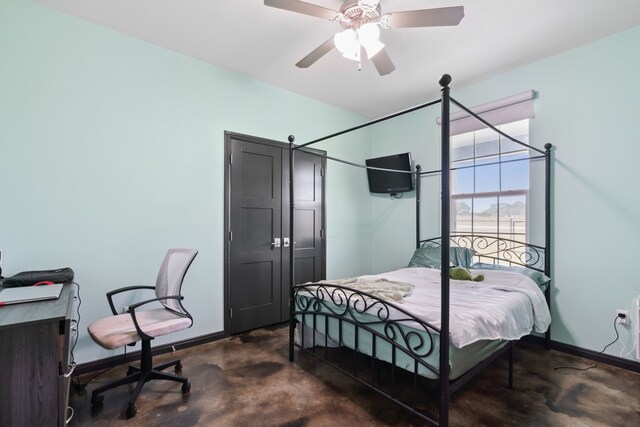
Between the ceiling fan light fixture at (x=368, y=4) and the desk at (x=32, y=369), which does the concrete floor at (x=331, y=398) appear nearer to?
the desk at (x=32, y=369)

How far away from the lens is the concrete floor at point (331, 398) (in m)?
1.82

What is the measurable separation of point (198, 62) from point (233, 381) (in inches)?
114

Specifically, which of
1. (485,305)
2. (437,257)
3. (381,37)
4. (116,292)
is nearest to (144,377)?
(116,292)

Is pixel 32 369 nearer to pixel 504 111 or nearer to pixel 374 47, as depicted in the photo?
pixel 374 47

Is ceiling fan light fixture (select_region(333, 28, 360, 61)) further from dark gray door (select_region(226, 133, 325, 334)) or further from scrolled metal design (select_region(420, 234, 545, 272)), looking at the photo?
scrolled metal design (select_region(420, 234, 545, 272))

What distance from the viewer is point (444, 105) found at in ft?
5.15

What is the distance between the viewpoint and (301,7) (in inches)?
70.1

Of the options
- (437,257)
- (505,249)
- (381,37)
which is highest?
(381,37)

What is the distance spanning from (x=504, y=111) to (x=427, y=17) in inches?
74.1

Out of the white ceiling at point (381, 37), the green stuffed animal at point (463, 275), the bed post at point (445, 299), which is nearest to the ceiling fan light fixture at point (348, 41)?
the white ceiling at point (381, 37)

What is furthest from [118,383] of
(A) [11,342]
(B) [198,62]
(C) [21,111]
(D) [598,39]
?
(D) [598,39]

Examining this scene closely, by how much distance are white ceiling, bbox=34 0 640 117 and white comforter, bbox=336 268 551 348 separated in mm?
2077

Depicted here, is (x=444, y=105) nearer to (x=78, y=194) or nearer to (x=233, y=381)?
(x=233, y=381)

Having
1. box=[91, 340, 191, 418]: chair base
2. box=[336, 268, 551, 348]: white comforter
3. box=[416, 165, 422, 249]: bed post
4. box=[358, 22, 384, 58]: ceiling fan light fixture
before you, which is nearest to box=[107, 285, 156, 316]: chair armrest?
box=[91, 340, 191, 418]: chair base
